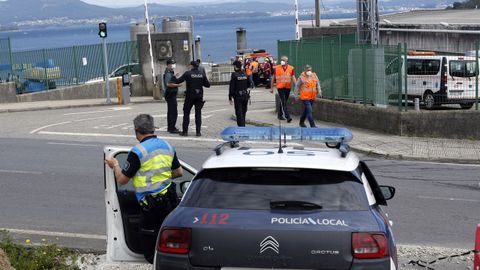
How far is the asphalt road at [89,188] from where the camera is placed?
34.9 feet

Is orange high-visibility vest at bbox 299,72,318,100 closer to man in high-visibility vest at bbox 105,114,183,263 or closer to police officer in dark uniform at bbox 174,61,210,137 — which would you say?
police officer in dark uniform at bbox 174,61,210,137

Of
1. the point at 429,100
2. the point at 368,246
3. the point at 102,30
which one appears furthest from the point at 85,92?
the point at 368,246

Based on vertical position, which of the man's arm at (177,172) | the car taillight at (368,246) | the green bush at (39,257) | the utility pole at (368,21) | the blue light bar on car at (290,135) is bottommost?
the green bush at (39,257)

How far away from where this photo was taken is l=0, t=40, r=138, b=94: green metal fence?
35125 millimetres

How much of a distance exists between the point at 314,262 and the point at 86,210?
22.7ft

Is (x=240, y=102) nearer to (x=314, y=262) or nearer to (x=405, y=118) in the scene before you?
(x=405, y=118)

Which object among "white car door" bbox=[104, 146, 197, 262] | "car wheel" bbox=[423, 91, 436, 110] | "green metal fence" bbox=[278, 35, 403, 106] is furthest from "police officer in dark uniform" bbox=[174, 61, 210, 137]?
"white car door" bbox=[104, 146, 197, 262]

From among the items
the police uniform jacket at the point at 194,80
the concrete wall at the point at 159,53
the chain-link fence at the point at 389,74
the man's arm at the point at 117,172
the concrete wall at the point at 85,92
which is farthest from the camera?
the concrete wall at the point at 159,53

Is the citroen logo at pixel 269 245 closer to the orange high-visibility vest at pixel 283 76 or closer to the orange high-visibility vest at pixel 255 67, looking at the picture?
the orange high-visibility vest at pixel 283 76

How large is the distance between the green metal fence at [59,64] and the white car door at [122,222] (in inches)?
1094

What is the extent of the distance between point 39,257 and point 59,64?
96.0 ft

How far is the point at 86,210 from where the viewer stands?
12.0 m

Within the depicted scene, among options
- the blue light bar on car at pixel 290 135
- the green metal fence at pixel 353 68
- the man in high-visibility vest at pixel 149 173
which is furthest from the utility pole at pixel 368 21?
the blue light bar on car at pixel 290 135

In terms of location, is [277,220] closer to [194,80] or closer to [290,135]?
[290,135]
